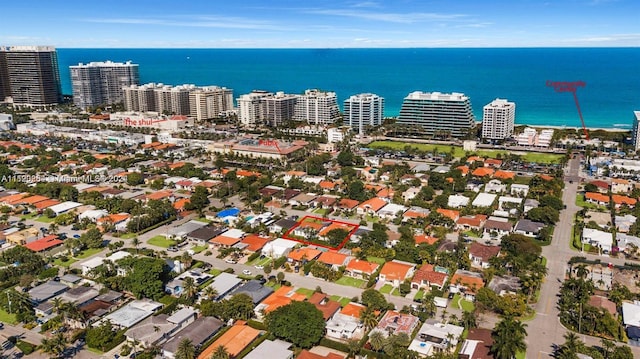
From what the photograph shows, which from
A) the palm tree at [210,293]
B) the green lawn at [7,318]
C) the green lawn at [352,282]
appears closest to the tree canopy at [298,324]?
the palm tree at [210,293]

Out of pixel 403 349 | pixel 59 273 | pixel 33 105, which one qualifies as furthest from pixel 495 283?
pixel 33 105

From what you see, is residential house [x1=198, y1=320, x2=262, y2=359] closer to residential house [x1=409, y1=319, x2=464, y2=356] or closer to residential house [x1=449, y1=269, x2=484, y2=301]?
residential house [x1=409, y1=319, x2=464, y2=356]

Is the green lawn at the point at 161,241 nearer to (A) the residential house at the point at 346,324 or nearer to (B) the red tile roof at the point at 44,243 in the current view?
(B) the red tile roof at the point at 44,243

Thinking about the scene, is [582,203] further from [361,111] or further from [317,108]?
[317,108]

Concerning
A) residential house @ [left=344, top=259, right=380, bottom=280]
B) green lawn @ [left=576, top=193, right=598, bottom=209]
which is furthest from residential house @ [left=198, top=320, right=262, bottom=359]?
green lawn @ [left=576, top=193, right=598, bottom=209]

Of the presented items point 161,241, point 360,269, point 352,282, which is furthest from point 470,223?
point 161,241
